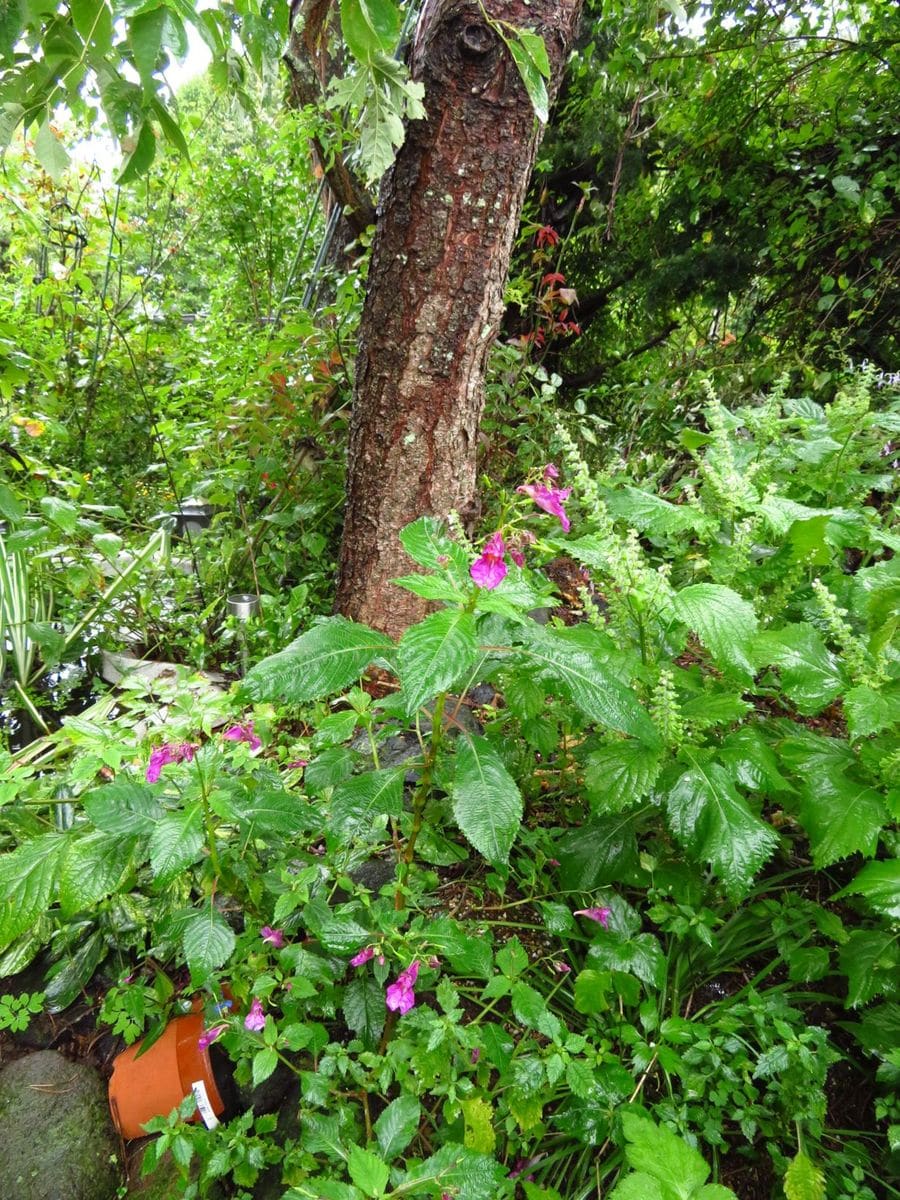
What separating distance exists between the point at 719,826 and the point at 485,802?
364 mm

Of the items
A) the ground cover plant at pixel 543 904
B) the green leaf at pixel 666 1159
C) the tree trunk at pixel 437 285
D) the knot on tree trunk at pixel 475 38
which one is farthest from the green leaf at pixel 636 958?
the knot on tree trunk at pixel 475 38

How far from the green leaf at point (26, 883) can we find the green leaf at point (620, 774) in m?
0.86

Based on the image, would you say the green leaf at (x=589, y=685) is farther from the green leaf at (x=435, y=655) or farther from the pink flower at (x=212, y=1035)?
the pink flower at (x=212, y=1035)

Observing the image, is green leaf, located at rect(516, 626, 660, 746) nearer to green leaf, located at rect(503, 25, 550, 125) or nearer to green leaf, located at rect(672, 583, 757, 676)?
green leaf, located at rect(672, 583, 757, 676)

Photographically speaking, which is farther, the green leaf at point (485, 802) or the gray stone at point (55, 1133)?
the gray stone at point (55, 1133)

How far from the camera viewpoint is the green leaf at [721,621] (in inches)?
37.7

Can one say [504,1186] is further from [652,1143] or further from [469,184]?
[469,184]

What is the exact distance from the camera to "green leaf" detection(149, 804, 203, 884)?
0.87m

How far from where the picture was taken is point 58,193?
347 centimetres

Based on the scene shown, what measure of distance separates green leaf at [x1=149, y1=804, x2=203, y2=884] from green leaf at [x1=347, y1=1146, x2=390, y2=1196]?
0.41 m

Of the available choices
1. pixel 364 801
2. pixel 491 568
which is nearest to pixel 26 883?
pixel 364 801

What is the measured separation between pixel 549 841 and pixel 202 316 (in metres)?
4.06

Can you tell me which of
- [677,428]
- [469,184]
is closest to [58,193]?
[469,184]

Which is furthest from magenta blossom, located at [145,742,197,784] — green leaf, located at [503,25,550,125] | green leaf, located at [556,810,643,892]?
green leaf, located at [503,25,550,125]
